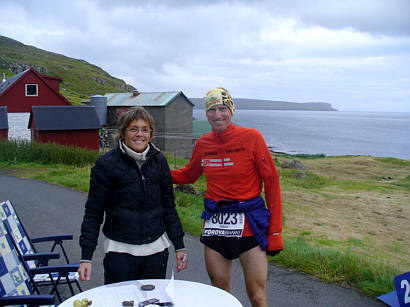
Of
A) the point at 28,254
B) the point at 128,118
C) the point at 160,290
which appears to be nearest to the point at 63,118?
the point at 28,254

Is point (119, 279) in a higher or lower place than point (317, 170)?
higher

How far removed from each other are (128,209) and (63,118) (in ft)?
88.4

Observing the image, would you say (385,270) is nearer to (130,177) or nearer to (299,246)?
(299,246)

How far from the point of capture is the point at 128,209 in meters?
2.68

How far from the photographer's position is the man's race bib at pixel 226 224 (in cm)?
291

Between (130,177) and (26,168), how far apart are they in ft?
50.4

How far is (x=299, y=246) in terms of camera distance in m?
5.90

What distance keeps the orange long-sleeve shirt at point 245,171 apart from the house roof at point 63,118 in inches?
1006

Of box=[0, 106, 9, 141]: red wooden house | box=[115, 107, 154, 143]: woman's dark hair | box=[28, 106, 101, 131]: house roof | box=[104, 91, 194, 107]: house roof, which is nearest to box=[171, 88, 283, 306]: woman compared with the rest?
box=[115, 107, 154, 143]: woman's dark hair

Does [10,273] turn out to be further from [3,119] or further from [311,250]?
[3,119]

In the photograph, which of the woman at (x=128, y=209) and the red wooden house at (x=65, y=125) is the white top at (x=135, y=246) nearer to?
the woman at (x=128, y=209)

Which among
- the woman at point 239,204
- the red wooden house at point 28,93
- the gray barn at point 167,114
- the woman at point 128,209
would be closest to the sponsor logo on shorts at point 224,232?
the woman at point 239,204

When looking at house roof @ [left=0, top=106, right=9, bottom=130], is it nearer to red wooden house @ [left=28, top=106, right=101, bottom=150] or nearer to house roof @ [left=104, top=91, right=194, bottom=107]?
red wooden house @ [left=28, top=106, right=101, bottom=150]

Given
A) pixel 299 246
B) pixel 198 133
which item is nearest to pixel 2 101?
pixel 198 133
